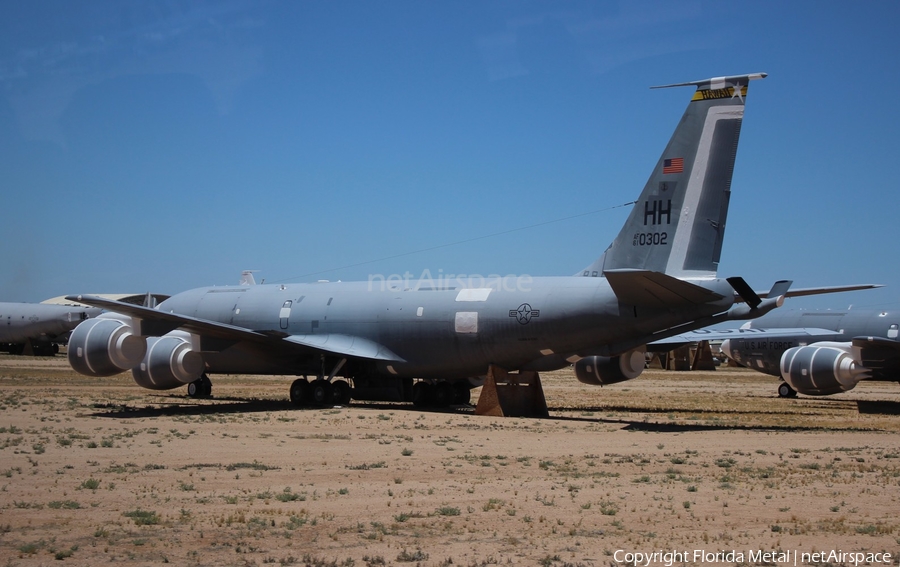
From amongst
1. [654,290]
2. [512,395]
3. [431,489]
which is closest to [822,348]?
[512,395]

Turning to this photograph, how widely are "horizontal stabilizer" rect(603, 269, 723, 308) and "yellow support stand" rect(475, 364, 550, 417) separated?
430cm

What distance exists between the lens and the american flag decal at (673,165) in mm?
18125

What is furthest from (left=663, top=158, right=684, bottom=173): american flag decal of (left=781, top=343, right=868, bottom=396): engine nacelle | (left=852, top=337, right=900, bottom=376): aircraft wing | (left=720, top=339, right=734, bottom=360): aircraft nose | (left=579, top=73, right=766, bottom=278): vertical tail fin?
(left=720, top=339, right=734, bottom=360): aircraft nose

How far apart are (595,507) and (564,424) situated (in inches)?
399

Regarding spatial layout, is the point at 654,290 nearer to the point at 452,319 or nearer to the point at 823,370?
the point at 452,319

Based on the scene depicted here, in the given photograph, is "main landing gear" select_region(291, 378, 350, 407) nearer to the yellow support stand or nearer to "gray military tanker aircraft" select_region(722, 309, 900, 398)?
the yellow support stand

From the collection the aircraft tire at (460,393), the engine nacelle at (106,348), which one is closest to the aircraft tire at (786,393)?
the aircraft tire at (460,393)

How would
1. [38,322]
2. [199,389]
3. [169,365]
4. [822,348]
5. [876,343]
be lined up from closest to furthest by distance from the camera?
[169,365], [876,343], [822,348], [199,389], [38,322]

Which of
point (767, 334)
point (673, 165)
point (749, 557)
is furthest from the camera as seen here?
point (767, 334)

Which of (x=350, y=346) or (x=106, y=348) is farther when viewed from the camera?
(x=350, y=346)

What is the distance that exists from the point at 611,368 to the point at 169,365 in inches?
450

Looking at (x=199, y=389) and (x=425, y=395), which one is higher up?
(x=199, y=389)

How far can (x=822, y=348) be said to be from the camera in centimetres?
2612

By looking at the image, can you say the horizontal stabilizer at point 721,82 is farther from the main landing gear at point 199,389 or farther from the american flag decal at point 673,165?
the main landing gear at point 199,389
